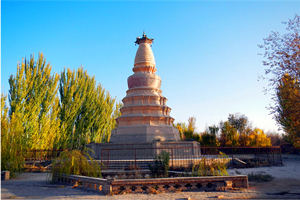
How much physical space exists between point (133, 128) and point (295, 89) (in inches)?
490

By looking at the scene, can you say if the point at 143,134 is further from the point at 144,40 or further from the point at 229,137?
the point at 229,137

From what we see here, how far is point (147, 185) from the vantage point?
845 centimetres

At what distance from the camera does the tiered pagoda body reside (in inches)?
774

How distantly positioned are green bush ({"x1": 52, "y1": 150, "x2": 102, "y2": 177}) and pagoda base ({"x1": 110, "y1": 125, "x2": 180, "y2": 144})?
8.97 metres

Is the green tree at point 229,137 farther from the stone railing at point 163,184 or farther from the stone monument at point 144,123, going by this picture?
the stone railing at point 163,184

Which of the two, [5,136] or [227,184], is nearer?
[227,184]

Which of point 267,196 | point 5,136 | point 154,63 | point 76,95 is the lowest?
point 267,196

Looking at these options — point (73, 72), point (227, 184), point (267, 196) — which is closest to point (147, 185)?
point (227, 184)

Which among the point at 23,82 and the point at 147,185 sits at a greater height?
the point at 23,82

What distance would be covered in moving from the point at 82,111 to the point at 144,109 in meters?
13.0

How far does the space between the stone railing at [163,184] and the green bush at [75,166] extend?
93 cm

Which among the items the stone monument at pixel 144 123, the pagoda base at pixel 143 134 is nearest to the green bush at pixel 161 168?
the stone monument at pixel 144 123

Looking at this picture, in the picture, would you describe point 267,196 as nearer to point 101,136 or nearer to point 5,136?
point 5,136

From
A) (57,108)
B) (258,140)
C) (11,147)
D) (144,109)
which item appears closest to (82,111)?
(57,108)
